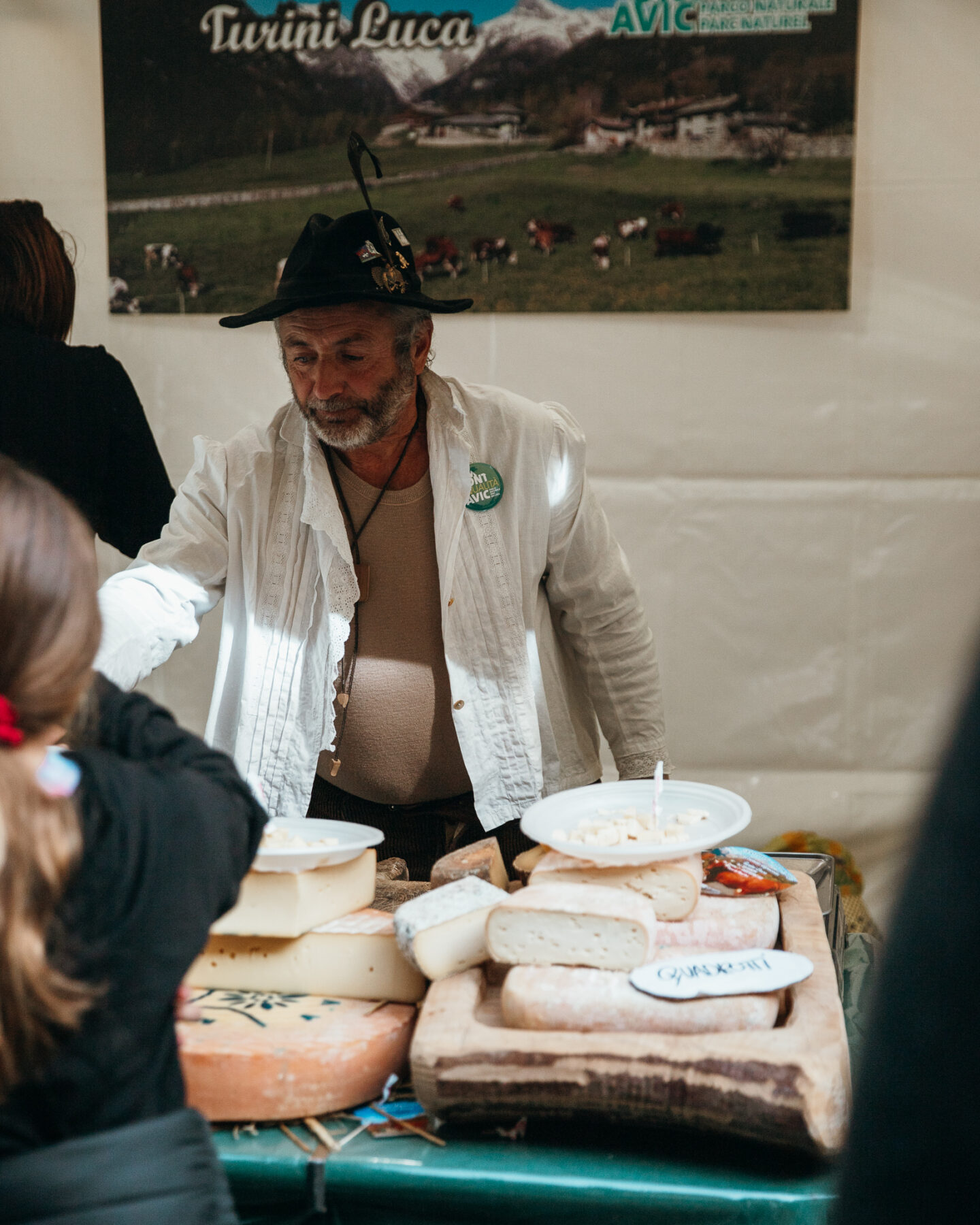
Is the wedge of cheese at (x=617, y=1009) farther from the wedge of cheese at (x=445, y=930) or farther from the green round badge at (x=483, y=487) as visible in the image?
the green round badge at (x=483, y=487)

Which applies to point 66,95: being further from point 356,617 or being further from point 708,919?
point 708,919

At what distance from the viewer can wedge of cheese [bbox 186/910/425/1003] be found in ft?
4.82

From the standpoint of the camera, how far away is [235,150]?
3.17 m

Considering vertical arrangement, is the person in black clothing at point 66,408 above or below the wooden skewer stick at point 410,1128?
above

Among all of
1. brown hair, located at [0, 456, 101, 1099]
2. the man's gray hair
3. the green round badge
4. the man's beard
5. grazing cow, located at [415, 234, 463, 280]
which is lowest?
brown hair, located at [0, 456, 101, 1099]

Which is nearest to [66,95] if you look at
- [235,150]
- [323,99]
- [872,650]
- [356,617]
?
[235,150]

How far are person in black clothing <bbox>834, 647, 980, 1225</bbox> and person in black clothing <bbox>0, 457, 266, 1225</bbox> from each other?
711mm

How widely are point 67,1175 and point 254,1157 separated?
33cm

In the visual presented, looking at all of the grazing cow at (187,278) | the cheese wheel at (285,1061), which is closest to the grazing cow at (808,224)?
the grazing cow at (187,278)

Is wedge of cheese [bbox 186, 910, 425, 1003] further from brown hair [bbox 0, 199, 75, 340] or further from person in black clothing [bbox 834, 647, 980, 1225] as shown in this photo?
brown hair [bbox 0, 199, 75, 340]

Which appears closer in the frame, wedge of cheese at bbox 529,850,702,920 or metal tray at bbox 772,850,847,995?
wedge of cheese at bbox 529,850,702,920

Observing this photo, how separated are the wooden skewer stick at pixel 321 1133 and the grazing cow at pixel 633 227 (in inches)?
97.2

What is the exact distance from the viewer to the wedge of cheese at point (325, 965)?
1.47 metres

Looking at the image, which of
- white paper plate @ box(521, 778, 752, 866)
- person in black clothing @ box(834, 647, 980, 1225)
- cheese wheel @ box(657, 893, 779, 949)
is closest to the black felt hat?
white paper plate @ box(521, 778, 752, 866)
